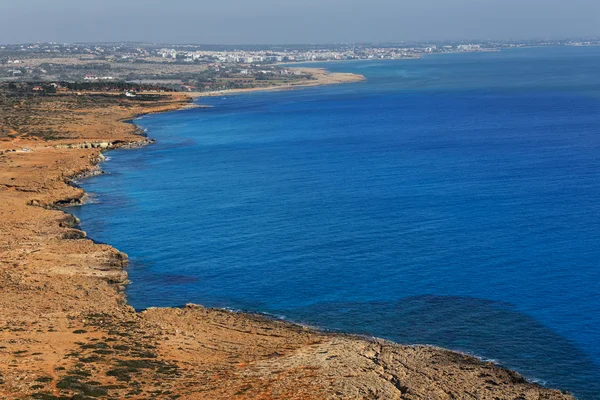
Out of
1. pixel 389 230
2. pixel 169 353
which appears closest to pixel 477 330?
pixel 169 353

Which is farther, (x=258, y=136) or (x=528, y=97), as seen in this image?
(x=528, y=97)

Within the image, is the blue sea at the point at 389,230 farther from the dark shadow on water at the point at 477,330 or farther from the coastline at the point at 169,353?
the coastline at the point at 169,353

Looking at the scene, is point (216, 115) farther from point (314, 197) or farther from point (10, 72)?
point (10, 72)

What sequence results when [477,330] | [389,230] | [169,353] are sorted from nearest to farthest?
[169,353] → [477,330] → [389,230]

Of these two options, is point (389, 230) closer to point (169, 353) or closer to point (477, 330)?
point (477, 330)

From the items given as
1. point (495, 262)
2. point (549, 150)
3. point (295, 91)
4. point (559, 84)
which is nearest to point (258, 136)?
point (549, 150)

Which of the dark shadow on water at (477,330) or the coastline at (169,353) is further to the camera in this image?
the dark shadow on water at (477,330)

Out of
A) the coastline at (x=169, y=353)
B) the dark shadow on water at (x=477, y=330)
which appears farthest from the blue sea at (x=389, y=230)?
the coastline at (x=169, y=353)
